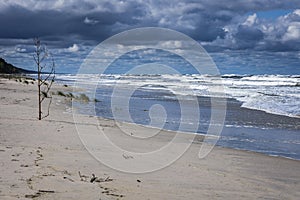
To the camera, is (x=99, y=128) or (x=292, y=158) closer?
(x=292, y=158)

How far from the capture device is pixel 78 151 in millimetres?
8930

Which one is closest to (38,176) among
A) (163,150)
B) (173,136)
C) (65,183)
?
(65,183)

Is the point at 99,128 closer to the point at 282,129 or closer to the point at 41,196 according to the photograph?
the point at 282,129

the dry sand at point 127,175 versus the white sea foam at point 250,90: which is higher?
the white sea foam at point 250,90

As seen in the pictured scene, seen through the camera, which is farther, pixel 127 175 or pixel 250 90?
pixel 250 90

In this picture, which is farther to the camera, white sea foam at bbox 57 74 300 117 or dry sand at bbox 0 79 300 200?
white sea foam at bbox 57 74 300 117

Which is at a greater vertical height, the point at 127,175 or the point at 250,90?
the point at 250,90

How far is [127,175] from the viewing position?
706 cm

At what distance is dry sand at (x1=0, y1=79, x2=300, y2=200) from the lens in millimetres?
5777

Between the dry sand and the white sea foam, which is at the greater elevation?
the white sea foam

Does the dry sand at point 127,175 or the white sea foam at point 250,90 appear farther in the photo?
the white sea foam at point 250,90

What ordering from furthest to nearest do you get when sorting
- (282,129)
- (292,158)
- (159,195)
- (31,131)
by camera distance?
(282,129)
(31,131)
(292,158)
(159,195)

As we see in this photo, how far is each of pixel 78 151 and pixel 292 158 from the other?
5.31 meters

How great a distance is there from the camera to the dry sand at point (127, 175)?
578cm
